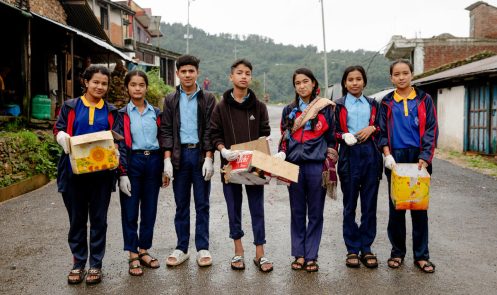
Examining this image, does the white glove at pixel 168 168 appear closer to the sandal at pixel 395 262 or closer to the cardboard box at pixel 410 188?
the cardboard box at pixel 410 188

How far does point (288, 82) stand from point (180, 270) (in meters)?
64.9

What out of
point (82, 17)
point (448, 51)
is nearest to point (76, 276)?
point (82, 17)

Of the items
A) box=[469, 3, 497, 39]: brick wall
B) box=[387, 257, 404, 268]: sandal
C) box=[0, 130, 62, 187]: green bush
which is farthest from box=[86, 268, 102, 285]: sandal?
box=[469, 3, 497, 39]: brick wall

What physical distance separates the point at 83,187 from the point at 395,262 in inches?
114

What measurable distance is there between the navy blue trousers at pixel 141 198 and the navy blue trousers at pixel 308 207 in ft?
4.19

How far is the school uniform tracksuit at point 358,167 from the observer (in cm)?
405

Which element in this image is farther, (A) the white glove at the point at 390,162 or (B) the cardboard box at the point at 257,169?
(A) the white glove at the point at 390,162

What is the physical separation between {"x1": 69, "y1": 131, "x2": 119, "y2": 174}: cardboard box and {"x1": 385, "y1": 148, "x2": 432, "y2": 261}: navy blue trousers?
8.25 ft

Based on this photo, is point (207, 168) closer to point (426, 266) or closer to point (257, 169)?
point (257, 169)

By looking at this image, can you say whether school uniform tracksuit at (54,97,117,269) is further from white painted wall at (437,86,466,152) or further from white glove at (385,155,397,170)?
white painted wall at (437,86,466,152)

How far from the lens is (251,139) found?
4.12m

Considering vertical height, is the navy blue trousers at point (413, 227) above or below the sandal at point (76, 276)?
above

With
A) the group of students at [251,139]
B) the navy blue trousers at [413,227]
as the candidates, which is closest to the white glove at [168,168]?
the group of students at [251,139]

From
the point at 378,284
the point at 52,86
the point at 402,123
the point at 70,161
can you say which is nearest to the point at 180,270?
Answer: the point at 70,161
